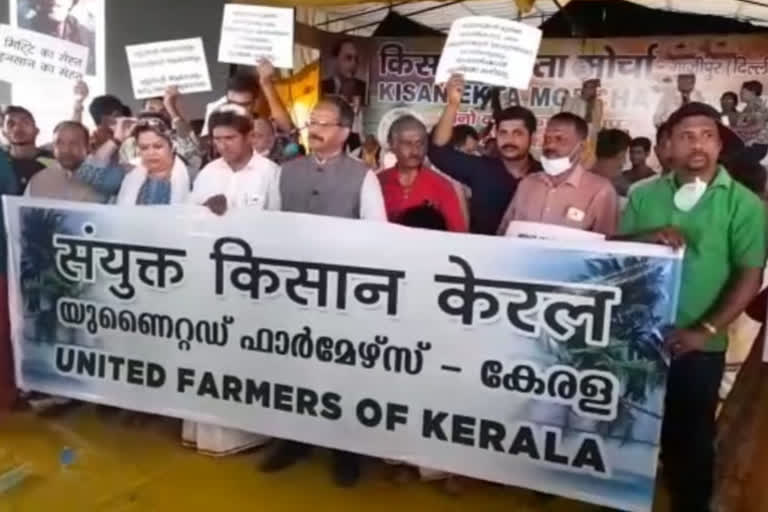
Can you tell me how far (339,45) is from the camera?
1979mm

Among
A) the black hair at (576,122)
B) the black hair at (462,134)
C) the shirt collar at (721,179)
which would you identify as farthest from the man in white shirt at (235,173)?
the shirt collar at (721,179)

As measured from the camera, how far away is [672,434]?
1812 millimetres

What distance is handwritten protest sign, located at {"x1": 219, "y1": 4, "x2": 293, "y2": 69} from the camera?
6.63 ft

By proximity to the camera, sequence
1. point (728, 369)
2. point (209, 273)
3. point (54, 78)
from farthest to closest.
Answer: point (54, 78) < point (209, 273) < point (728, 369)

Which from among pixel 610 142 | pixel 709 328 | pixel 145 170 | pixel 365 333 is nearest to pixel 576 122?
pixel 610 142

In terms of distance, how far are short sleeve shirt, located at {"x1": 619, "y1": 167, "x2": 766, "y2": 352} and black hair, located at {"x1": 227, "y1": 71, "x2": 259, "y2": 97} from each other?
0.95 m

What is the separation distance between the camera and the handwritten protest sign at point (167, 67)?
6.92 feet

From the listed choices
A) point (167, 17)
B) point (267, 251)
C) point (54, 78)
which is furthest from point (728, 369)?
point (54, 78)

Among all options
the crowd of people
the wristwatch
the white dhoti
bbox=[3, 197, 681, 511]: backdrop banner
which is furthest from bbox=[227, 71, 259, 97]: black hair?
the wristwatch

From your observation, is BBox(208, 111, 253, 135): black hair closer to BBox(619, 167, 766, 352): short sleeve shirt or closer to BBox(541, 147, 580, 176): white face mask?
BBox(541, 147, 580, 176): white face mask

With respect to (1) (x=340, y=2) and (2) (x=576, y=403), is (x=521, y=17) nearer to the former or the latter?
(1) (x=340, y=2)

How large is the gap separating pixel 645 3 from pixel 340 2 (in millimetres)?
701

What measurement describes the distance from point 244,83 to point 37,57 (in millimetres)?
632

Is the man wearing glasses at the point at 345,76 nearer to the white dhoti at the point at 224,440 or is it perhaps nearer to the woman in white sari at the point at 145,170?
the woman in white sari at the point at 145,170
